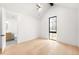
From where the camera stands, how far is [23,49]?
1.86 meters

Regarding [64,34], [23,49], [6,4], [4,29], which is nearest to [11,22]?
[4,29]

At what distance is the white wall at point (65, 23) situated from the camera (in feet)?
6.02

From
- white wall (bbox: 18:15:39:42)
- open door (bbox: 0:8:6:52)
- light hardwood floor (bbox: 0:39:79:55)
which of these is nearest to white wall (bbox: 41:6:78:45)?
light hardwood floor (bbox: 0:39:79:55)

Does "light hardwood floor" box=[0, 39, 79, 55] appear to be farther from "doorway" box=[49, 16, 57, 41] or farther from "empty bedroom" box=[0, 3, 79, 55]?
"doorway" box=[49, 16, 57, 41]

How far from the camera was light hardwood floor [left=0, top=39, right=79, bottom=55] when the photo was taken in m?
1.80

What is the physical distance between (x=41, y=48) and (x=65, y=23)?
78cm

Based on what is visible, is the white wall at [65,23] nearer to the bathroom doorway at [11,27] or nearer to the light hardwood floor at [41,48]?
the light hardwood floor at [41,48]

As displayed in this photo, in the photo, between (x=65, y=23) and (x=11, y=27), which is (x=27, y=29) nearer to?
(x=11, y=27)

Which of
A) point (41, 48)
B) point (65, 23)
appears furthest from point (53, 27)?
point (41, 48)

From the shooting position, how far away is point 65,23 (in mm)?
1918

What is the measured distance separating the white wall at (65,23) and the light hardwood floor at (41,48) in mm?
147

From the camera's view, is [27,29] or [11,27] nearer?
[11,27]

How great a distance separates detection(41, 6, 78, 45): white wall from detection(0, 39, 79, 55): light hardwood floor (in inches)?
5.8
